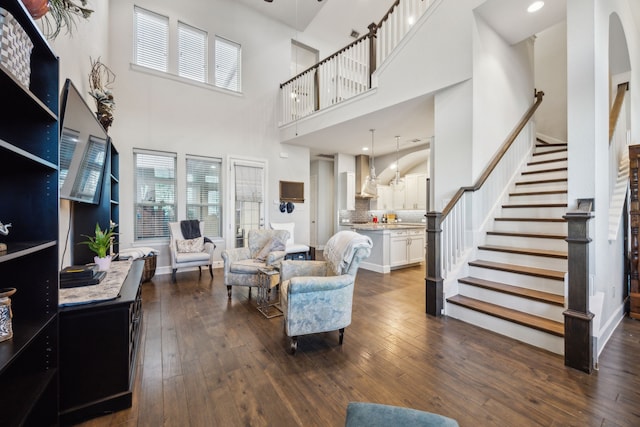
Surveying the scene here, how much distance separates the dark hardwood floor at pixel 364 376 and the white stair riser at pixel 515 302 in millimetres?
373

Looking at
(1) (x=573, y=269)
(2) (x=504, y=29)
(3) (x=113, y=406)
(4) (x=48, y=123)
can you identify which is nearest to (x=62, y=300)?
(3) (x=113, y=406)

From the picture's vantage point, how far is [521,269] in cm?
287

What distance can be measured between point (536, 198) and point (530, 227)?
614 mm

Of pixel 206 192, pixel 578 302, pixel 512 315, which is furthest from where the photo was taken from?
pixel 206 192

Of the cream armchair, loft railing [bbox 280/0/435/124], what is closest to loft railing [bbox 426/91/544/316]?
loft railing [bbox 280/0/435/124]

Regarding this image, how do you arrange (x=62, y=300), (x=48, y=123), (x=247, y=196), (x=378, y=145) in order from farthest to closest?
(x=378, y=145)
(x=247, y=196)
(x=62, y=300)
(x=48, y=123)

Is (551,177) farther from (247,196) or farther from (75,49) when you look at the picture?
(75,49)

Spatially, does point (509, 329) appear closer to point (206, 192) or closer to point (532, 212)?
point (532, 212)

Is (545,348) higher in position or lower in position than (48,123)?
lower

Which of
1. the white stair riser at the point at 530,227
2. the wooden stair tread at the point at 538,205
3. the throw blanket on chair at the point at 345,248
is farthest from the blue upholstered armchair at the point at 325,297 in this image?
the wooden stair tread at the point at 538,205

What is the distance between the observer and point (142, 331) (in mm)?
2607

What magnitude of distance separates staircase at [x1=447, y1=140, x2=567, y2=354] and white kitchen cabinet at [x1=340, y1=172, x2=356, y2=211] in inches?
162

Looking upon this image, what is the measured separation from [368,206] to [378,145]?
2147 mm


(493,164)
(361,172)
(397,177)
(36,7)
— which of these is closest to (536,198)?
(493,164)
